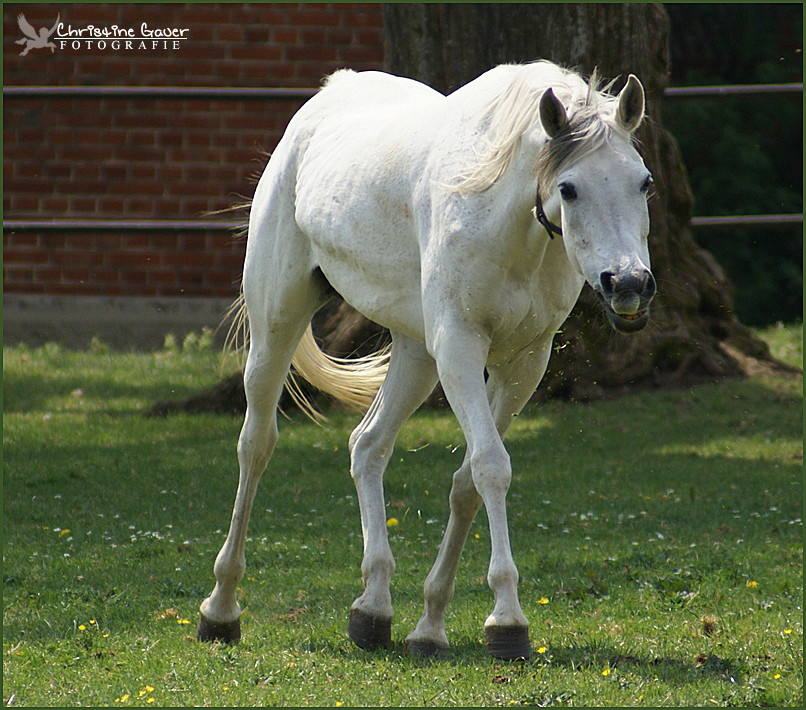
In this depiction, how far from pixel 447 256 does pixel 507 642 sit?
3.94ft

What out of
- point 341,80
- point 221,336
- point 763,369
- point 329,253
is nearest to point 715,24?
point 763,369

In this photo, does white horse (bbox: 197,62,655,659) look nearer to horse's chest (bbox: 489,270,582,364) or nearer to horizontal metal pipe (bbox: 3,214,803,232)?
horse's chest (bbox: 489,270,582,364)

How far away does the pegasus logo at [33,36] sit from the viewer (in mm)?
10355

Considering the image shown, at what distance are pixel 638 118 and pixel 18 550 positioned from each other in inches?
149

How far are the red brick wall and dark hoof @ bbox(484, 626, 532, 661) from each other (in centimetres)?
736

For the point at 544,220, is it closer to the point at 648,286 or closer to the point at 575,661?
the point at 648,286

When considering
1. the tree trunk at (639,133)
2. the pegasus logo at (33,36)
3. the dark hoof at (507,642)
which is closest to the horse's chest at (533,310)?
the dark hoof at (507,642)

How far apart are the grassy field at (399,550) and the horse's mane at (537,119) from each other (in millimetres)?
1522

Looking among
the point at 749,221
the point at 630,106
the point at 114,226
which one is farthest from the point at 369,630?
the point at 114,226

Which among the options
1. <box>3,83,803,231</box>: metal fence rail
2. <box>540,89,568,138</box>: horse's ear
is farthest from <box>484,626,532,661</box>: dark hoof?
<box>3,83,803,231</box>: metal fence rail

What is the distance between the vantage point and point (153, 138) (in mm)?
10469

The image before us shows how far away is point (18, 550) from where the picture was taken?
5.55 metres

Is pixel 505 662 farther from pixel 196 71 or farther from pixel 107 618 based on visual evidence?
pixel 196 71

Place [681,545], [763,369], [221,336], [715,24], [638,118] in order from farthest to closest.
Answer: [715,24], [221,336], [763,369], [681,545], [638,118]
